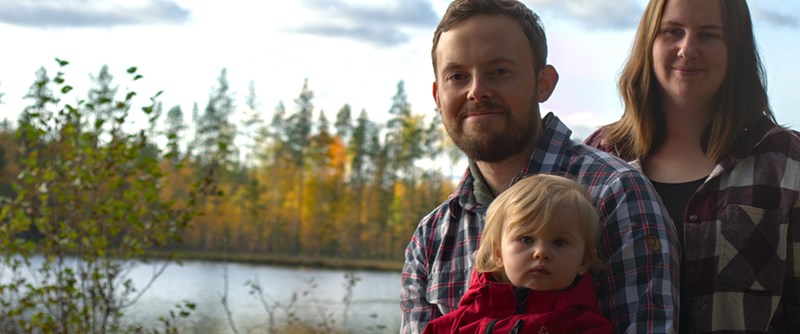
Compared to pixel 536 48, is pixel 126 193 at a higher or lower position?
Answer: lower

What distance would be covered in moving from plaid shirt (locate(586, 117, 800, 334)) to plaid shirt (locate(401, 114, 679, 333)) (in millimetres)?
495

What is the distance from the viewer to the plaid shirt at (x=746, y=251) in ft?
10.6

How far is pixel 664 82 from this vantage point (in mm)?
3668

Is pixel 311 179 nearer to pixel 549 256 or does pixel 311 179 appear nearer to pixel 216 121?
pixel 216 121

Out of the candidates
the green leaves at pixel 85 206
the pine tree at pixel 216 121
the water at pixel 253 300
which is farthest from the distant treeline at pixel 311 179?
the green leaves at pixel 85 206

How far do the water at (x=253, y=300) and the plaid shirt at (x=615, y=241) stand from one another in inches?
306

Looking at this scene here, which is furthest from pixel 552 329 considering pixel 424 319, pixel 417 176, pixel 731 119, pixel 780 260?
pixel 417 176

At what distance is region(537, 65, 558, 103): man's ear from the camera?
10.7ft

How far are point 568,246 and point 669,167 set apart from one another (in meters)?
1.11

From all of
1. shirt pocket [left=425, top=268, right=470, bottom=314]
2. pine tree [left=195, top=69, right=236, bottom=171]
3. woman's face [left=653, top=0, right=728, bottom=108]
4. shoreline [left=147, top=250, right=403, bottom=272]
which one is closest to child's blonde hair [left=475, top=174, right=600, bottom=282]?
shirt pocket [left=425, top=268, right=470, bottom=314]

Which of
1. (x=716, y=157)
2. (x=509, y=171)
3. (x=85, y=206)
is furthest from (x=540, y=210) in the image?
(x=85, y=206)

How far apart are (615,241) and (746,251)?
2.49 feet

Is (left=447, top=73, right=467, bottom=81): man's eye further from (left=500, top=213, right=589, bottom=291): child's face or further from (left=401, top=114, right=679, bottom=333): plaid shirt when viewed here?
(left=500, top=213, right=589, bottom=291): child's face

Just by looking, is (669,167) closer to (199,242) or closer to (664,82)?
(664,82)
